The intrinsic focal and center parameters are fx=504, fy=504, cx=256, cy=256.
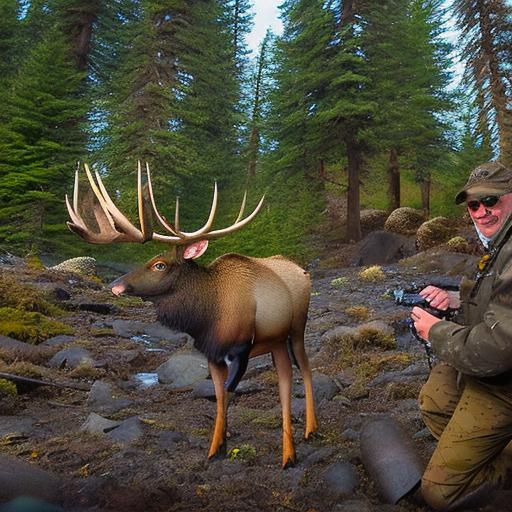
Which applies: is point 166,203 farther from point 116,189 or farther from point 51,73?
point 51,73

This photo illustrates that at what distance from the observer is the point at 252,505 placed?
334 cm

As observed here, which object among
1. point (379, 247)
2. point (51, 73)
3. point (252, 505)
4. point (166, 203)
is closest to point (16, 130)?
point (51, 73)

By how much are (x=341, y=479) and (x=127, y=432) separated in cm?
201

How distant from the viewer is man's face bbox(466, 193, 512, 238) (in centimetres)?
301

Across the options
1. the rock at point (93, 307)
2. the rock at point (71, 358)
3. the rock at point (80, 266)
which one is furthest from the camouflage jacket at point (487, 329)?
the rock at point (80, 266)

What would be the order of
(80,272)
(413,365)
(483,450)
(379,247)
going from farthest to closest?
(379,247) → (80,272) → (413,365) → (483,450)

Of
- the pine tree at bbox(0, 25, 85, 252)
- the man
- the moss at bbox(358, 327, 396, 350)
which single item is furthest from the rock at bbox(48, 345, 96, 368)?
the pine tree at bbox(0, 25, 85, 252)

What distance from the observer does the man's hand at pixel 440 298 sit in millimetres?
3410

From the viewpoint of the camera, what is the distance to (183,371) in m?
6.91

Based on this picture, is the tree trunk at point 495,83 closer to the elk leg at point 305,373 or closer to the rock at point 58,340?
the rock at point 58,340

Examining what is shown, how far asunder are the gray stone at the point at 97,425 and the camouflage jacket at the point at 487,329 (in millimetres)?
3124

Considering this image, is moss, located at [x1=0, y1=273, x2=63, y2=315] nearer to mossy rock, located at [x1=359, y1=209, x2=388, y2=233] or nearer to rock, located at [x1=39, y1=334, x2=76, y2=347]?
rock, located at [x1=39, y1=334, x2=76, y2=347]

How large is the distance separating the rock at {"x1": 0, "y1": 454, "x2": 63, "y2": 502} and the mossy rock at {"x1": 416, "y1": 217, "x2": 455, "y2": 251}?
15763 millimetres

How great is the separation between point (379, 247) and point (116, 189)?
34.0 feet
